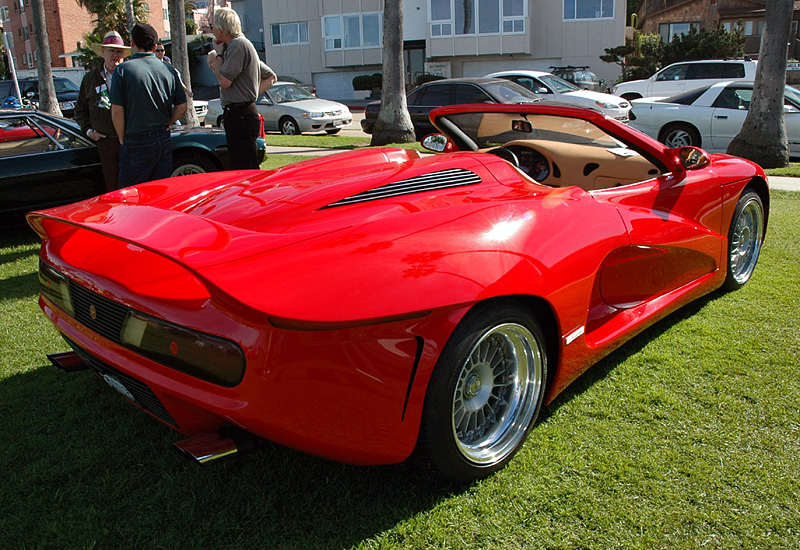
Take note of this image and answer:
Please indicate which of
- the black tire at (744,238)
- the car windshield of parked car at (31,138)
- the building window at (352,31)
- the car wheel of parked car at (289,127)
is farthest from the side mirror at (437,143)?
the building window at (352,31)

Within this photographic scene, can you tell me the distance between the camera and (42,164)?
18.2ft

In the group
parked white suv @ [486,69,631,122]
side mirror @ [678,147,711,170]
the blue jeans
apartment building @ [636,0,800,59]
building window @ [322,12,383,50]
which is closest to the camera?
side mirror @ [678,147,711,170]

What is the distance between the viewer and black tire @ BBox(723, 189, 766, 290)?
375 centimetres

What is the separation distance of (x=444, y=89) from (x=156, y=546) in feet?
39.5

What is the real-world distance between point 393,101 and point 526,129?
9.36 metres

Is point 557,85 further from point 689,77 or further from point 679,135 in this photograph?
point 679,135

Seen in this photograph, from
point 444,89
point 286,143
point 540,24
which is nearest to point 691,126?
point 444,89

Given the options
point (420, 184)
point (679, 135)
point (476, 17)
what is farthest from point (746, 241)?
point (476, 17)

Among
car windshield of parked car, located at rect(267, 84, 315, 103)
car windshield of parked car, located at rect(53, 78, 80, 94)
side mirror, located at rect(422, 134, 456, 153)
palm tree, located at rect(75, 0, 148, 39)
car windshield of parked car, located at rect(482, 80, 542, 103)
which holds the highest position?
palm tree, located at rect(75, 0, 148, 39)

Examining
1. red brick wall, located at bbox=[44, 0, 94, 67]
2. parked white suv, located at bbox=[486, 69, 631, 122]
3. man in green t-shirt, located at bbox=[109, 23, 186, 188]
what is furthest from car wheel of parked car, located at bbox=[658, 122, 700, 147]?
red brick wall, located at bbox=[44, 0, 94, 67]

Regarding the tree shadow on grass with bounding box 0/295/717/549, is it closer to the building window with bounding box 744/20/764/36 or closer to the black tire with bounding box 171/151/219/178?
the black tire with bounding box 171/151/219/178

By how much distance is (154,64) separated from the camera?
15.4 ft

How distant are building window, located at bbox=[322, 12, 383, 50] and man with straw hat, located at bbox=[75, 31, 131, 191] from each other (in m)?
30.7

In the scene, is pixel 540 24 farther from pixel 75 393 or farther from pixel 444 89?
pixel 75 393
